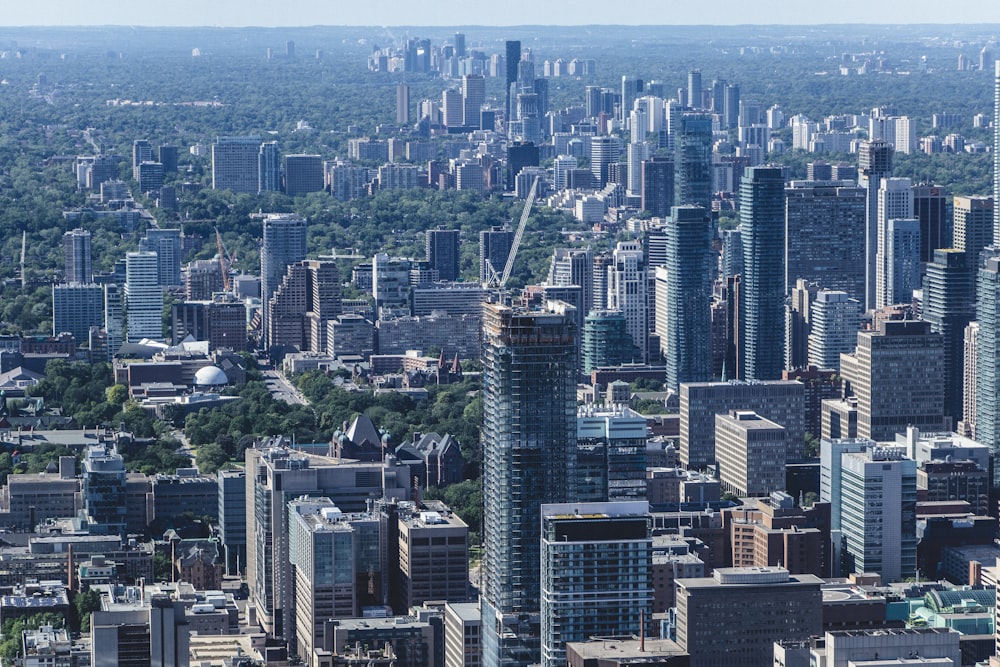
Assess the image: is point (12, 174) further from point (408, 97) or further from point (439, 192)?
point (408, 97)

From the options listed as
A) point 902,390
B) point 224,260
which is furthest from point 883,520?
point 224,260

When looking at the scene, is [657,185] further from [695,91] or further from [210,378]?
[695,91]

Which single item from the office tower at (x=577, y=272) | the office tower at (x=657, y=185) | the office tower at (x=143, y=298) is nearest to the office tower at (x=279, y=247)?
the office tower at (x=143, y=298)

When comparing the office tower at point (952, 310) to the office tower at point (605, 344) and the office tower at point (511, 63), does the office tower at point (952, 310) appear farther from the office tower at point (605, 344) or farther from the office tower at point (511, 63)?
the office tower at point (511, 63)

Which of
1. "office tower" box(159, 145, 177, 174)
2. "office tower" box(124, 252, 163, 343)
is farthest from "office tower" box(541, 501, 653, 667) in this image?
"office tower" box(159, 145, 177, 174)

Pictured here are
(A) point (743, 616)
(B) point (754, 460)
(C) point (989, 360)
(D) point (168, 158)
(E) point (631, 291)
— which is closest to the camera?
(A) point (743, 616)

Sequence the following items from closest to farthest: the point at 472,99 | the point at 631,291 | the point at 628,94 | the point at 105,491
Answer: the point at 105,491
the point at 631,291
the point at 628,94
the point at 472,99
